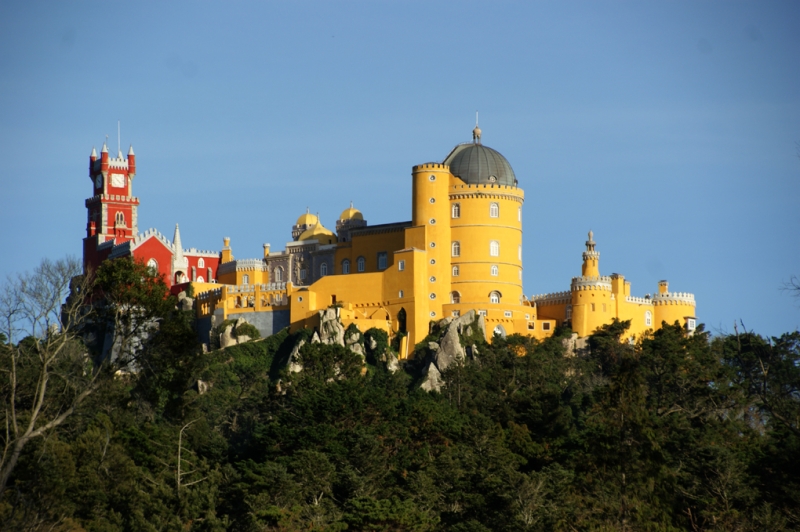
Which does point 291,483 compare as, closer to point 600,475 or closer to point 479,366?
point 600,475

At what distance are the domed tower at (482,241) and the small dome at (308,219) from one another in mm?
13682

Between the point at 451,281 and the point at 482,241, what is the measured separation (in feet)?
8.94

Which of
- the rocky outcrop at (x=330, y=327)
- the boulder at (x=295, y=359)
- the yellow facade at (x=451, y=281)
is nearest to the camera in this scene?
the boulder at (x=295, y=359)

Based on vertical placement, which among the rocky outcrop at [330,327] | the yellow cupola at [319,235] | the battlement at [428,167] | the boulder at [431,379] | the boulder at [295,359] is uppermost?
the battlement at [428,167]

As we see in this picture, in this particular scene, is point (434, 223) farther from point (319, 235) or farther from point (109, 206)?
point (109, 206)

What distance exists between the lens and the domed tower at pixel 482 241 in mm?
85750

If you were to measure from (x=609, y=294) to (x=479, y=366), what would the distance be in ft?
35.4

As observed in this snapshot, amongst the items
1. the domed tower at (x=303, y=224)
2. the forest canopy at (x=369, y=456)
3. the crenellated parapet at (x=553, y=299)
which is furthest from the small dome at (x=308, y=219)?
the forest canopy at (x=369, y=456)

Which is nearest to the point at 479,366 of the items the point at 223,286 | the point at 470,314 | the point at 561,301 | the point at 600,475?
the point at 470,314

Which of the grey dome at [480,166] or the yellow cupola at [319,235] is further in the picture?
the yellow cupola at [319,235]

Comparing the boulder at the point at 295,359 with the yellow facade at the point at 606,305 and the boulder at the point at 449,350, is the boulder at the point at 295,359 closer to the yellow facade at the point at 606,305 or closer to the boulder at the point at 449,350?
the boulder at the point at 449,350

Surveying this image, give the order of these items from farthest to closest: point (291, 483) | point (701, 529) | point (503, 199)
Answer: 1. point (503, 199)
2. point (291, 483)
3. point (701, 529)

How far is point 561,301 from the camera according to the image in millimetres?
88250

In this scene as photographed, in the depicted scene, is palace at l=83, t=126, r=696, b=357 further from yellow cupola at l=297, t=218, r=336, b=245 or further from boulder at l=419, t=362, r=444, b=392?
boulder at l=419, t=362, r=444, b=392
